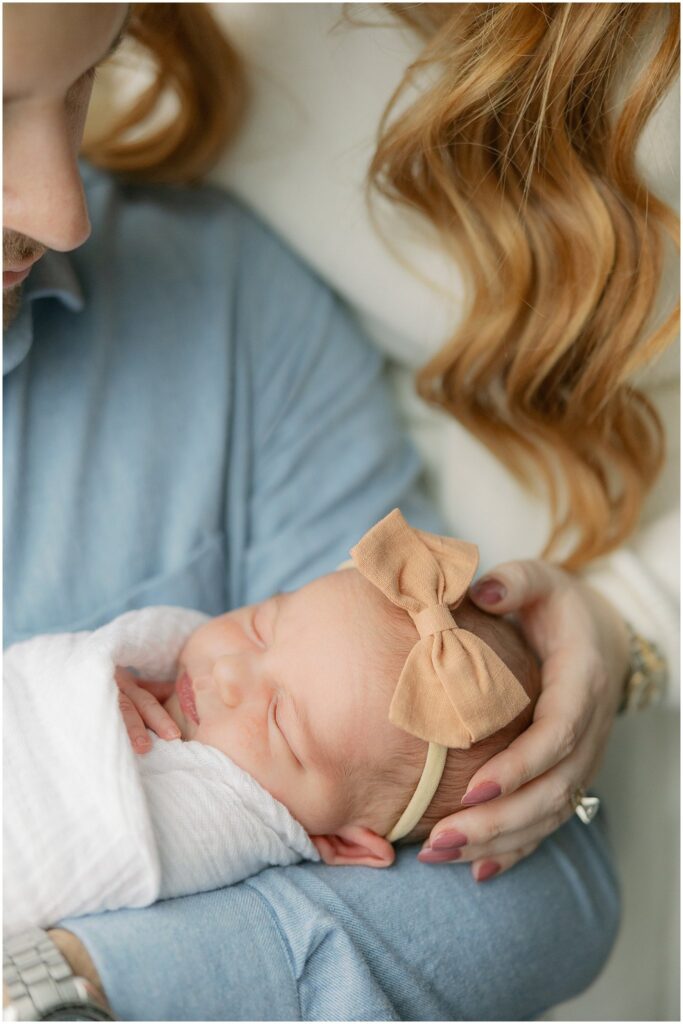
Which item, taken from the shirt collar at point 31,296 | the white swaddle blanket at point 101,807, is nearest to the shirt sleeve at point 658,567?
the white swaddle blanket at point 101,807

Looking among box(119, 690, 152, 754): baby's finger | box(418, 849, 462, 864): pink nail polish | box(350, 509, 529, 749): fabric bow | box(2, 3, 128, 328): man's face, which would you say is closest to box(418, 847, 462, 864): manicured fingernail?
box(418, 849, 462, 864): pink nail polish

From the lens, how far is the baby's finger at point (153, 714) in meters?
0.71

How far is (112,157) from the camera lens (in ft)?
3.15

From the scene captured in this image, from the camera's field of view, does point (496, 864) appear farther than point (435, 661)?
Yes

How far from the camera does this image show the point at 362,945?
674mm

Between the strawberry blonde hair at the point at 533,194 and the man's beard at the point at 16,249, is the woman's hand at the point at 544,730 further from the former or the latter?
the man's beard at the point at 16,249

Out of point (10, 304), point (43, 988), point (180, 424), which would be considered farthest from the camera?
point (180, 424)

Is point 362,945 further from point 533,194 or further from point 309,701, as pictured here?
point 533,194

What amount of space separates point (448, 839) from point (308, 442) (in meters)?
0.41

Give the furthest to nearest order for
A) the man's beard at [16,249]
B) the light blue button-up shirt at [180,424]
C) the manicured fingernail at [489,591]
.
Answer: the light blue button-up shirt at [180,424], the manicured fingernail at [489,591], the man's beard at [16,249]

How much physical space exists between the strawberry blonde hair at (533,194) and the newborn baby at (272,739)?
24cm

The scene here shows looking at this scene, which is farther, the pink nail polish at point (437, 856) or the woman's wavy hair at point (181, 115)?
the woman's wavy hair at point (181, 115)

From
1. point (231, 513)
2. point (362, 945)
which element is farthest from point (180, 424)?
point (362, 945)

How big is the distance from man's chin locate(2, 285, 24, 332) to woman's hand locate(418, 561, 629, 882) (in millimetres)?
410
